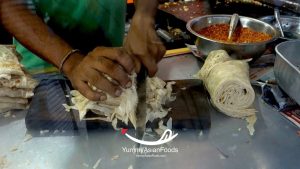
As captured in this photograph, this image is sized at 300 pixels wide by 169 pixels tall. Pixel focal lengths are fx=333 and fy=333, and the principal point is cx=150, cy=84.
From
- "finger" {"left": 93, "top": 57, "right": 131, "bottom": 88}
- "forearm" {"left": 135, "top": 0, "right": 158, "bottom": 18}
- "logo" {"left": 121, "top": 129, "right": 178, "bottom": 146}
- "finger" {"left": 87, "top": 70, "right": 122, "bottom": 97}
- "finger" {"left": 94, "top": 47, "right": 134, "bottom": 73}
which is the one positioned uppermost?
"forearm" {"left": 135, "top": 0, "right": 158, "bottom": 18}

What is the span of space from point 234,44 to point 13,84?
0.85 meters

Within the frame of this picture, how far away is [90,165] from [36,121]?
9.7 inches

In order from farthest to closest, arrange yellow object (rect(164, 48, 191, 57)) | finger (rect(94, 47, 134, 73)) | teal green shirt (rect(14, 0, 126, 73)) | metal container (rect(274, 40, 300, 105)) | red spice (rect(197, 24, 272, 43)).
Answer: yellow object (rect(164, 48, 191, 57))
red spice (rect(197, 24, 272, 43))
teal green shirt (rect(14, 0, 126, 73))
metal container (rect(274, 40, 300, 105))
finger (rect(94, 47, 134, 73))

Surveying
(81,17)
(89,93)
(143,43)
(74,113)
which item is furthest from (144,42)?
(81,17)

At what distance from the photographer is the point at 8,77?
111 centimetres

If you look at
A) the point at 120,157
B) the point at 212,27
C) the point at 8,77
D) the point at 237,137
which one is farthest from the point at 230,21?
the point at 8,77

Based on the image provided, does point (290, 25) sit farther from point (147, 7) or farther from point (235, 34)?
point (147, 7)

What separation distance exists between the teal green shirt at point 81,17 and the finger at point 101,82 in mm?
426

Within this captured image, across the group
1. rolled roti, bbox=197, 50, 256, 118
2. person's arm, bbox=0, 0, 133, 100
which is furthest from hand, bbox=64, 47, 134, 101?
rolled roti, bbox=197, 50, 256, 118

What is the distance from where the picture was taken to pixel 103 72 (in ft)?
3.42

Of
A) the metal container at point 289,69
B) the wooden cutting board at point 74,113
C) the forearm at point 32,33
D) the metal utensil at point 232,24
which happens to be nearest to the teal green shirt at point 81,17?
the forearm at point 32,33

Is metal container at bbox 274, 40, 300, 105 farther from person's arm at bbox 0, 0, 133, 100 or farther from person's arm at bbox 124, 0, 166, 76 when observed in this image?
person's arm at bbox 0, 0, 133, 100

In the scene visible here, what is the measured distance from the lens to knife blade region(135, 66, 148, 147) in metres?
1.10

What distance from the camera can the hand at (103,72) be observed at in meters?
1.03
